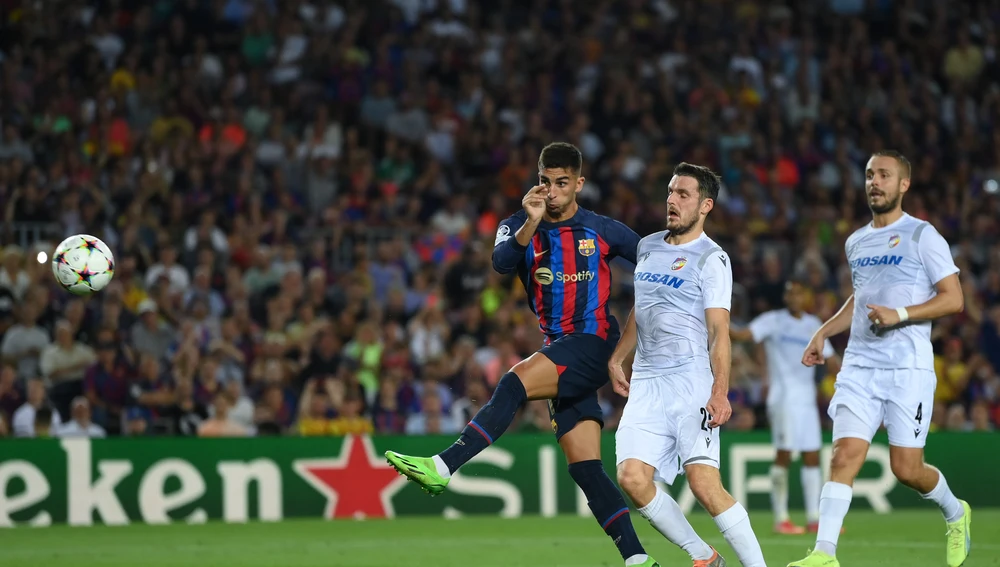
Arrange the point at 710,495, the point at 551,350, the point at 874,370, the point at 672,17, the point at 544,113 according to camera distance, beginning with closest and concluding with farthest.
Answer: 1. the point at 710,495
2. the point at 551,350
3. the point at 874,370
4. the point at 544,113
5. the point at 672,17

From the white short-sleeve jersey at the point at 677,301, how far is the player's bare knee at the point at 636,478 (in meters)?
0.51

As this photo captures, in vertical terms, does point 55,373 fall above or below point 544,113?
below

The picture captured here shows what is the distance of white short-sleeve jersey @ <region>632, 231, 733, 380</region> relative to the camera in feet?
25.0

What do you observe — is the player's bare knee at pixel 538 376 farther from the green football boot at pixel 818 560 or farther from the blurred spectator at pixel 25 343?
the blurred spectator at pixel 25 343

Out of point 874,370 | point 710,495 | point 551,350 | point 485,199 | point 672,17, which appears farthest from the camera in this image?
point 672,17

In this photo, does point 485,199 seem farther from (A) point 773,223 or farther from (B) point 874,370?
(B) point 874,370

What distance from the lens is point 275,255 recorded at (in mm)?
17469

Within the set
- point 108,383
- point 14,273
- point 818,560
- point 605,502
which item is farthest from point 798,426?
point 14,273

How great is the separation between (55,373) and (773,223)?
33.6ft

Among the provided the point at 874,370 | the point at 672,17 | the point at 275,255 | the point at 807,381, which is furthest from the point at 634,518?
the point at 672,17

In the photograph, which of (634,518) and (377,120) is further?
(377,120)

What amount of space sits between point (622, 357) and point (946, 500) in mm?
2462

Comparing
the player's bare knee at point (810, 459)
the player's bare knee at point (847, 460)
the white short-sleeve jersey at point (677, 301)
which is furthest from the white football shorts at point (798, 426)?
the white short-sleeve jersey at point (677, 301)

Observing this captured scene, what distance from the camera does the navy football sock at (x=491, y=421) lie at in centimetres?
768
